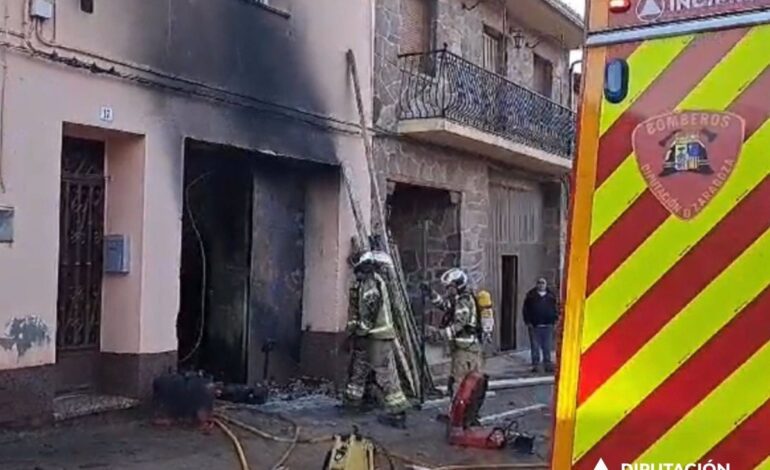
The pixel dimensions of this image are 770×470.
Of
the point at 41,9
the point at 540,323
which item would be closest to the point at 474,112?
the point at 540,323

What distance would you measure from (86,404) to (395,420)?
3.11 meters

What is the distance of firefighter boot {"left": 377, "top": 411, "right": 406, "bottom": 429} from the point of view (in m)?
10.9

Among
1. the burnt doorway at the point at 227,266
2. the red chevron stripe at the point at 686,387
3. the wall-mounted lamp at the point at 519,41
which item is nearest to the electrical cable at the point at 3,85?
the burnt doorway at the point at 227,266

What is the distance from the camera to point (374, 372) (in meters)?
11.5

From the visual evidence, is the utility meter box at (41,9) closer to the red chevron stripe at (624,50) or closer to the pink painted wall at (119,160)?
the pink painted wall at (119,160)

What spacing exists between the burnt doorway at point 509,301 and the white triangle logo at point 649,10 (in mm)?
16089

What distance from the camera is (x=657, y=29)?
3.21 m

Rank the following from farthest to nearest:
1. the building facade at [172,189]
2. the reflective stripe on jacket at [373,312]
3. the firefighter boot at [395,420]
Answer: the reflective stripe on jacket at [373,312], the firefighter boot at [395,420], the building facade at [172,189]

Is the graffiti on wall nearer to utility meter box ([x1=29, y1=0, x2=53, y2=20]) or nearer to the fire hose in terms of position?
the fire hose

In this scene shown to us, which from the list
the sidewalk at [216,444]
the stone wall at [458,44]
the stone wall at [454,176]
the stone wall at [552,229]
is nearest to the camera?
the sidewalk at [216,444]

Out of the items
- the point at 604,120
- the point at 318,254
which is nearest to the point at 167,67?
the point at 318,254

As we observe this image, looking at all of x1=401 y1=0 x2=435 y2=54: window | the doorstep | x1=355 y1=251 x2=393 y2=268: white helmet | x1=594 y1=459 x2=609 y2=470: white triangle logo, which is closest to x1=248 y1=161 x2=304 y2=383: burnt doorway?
x1=355 y1=251 x2=393 y2=268: white helmet

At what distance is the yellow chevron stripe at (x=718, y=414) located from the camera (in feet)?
9.82

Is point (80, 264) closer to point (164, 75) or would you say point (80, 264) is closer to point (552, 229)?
point (164, 75)
